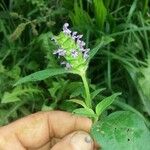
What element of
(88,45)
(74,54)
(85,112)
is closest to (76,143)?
(85,112)

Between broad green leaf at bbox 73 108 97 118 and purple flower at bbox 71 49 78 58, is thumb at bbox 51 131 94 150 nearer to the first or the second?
broad green leaf at bbox 73 108 97 118

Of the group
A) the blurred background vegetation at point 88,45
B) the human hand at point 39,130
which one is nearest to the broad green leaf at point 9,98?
the blurred background vegetation at point 88,45

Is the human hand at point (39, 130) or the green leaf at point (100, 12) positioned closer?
the human hand at point (39, 130)

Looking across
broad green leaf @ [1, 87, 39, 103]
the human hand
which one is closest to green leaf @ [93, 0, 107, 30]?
broad green leaf @ [1, 87, 39, 103]

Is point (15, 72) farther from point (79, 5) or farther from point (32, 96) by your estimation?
point (79, 5)

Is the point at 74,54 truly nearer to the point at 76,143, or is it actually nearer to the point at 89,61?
the point at 76,143

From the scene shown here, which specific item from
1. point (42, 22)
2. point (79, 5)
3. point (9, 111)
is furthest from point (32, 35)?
point (9, 111)

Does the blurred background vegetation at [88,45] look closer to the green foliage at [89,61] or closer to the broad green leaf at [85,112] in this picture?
the green foliage at [89,61]
